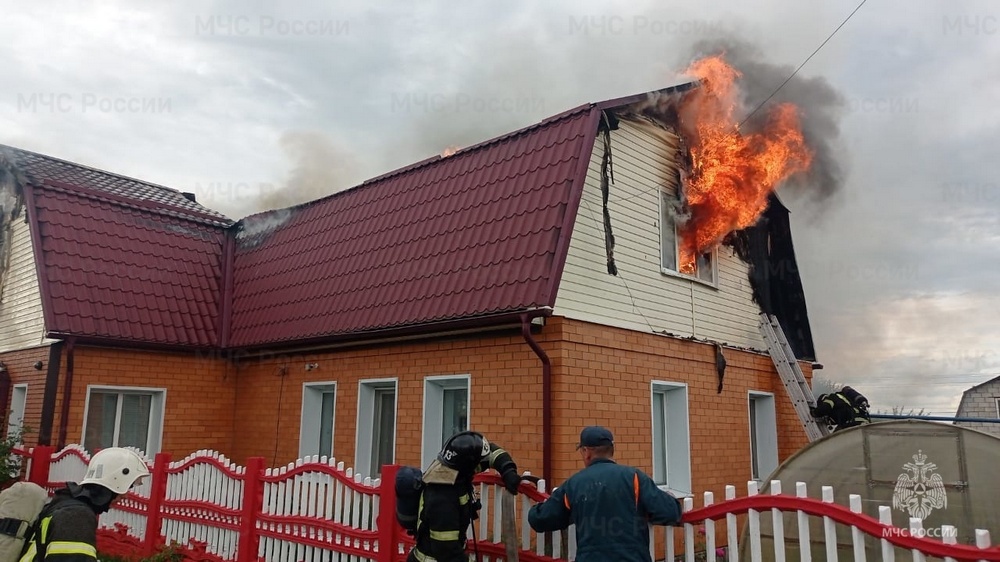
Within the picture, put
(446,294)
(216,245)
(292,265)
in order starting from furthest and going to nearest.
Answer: (216,245) < (292,265) < (446,294)

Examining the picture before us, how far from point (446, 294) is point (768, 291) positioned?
6.13 metres

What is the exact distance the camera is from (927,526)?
17.6 ft

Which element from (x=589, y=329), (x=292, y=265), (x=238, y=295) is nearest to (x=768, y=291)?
(x=589, y=329)

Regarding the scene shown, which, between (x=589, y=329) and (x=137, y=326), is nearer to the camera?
(x=589, y=329)

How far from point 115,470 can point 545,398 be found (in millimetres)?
4237

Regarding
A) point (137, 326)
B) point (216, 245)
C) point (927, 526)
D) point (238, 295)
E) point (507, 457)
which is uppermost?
point (216, 245)

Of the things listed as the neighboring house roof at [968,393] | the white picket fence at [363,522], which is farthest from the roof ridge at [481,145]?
the neighboring house roof at [968,393]

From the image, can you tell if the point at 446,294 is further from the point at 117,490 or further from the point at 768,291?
the point at 768,291

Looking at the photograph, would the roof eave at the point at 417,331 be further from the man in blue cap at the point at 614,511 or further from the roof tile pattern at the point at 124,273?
the man in blue cap at the point at 614,511

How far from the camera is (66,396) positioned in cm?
1029

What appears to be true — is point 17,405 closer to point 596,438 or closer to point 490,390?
point 490,390

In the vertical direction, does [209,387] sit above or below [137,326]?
below

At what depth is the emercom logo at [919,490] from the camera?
5406 mm

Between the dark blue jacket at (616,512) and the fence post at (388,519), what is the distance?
2104mm
